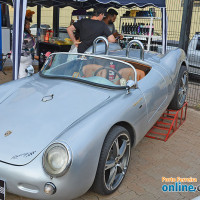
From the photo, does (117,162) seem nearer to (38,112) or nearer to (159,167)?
(159,167)

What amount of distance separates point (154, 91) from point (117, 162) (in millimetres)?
1211

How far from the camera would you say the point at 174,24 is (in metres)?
8.91

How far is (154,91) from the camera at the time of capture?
3643 millimetres

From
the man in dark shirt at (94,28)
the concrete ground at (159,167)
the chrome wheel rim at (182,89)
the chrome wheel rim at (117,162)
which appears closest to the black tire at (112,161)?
the chrome wheel rim at (117,162)

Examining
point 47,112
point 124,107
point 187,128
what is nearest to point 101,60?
point 124,107

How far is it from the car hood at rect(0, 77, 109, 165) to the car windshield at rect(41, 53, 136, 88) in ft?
0.46

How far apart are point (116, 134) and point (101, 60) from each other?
1196 millimetres

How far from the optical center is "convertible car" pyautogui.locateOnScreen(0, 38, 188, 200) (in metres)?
2.25

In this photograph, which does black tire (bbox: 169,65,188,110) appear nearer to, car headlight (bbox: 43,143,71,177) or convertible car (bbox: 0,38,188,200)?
convertible car (bbox: 0,38,188,200)

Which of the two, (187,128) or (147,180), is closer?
(147,180)

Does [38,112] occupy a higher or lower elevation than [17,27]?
lower

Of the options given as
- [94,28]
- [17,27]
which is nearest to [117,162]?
[94,28]

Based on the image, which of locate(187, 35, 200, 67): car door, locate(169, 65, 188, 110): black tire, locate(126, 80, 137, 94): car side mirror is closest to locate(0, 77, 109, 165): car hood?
locate(126, 80, 137, 94): car side mirror

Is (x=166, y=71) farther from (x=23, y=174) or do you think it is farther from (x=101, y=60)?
(x=23, y=174)
